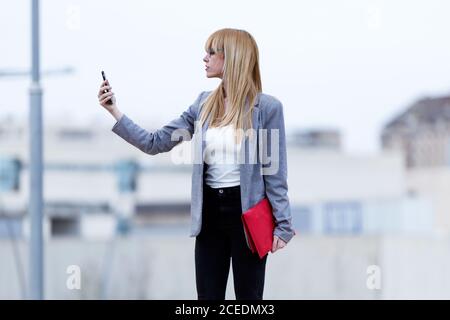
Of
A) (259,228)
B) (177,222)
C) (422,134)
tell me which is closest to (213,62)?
(259,228)

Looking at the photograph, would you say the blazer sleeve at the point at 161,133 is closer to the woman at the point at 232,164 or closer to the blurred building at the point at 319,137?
the woman at the point at 232,164

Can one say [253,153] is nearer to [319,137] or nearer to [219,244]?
[219,244]

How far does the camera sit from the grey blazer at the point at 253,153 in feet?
13.8

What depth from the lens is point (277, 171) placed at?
14.0 feet

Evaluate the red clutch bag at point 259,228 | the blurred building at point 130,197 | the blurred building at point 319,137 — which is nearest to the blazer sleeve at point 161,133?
the red clutch bag at point 259,228

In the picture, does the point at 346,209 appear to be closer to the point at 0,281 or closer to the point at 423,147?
the point at 0,281

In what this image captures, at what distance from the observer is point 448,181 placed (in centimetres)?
10112

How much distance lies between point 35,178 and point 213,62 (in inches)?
396

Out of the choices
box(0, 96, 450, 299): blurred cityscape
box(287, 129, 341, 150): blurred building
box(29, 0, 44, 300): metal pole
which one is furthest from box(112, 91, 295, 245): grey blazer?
box(287, 129, 341, 150): blurred building

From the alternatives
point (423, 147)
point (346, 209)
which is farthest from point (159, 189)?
point (423, 147)

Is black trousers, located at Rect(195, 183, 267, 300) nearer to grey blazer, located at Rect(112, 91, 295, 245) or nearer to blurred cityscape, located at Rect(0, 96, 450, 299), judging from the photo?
grey blazer, located at Rect(112, 91, 295, 245)

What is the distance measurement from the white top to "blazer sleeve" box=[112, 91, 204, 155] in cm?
13
